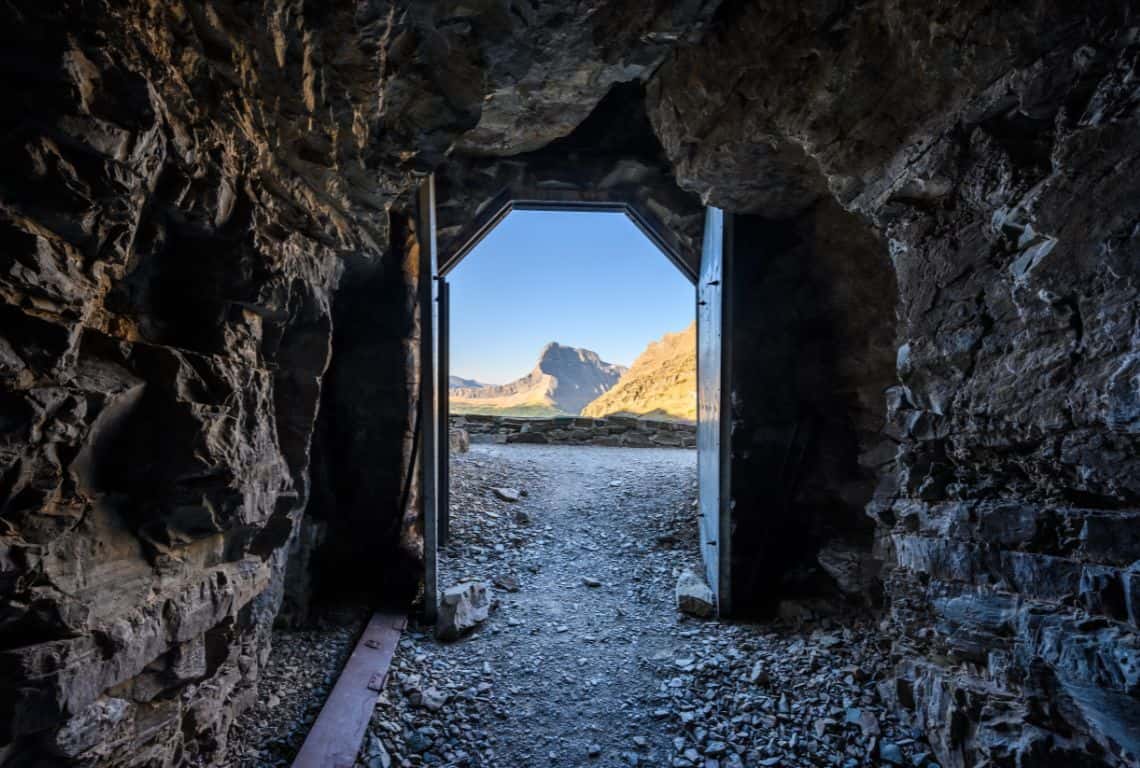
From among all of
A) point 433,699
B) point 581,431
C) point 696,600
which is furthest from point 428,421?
point 581,431

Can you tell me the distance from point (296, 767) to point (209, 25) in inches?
110

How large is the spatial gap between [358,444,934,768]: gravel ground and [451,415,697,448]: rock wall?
503 cm

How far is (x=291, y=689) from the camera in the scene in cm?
285

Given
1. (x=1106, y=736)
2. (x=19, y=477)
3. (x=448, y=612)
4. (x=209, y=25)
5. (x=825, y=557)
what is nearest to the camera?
(x=19, y=477)

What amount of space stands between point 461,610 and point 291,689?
1.17m

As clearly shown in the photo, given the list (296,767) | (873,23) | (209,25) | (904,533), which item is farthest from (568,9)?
(296,767)

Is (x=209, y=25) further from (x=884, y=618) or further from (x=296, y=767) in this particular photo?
(x=884, y=618)

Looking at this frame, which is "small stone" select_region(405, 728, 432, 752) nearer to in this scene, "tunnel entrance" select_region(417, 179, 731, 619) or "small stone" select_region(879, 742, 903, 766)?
"tunnel entrance" select_region(417, 179, 731, 619)

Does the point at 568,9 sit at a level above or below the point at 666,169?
below

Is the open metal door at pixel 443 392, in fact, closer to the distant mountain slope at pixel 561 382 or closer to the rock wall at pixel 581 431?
the rock wall at pixel 581 431

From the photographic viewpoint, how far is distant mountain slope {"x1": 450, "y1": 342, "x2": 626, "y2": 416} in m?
44.3

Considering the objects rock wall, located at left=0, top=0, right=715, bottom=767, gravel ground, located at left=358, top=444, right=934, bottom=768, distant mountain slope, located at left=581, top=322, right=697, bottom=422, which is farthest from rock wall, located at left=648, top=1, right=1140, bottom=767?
distant mountain slope, located at left=581, top=322, right=697, bottom=422

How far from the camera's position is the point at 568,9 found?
246 cm

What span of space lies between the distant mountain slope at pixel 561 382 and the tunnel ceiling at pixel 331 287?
3922 centimetres
